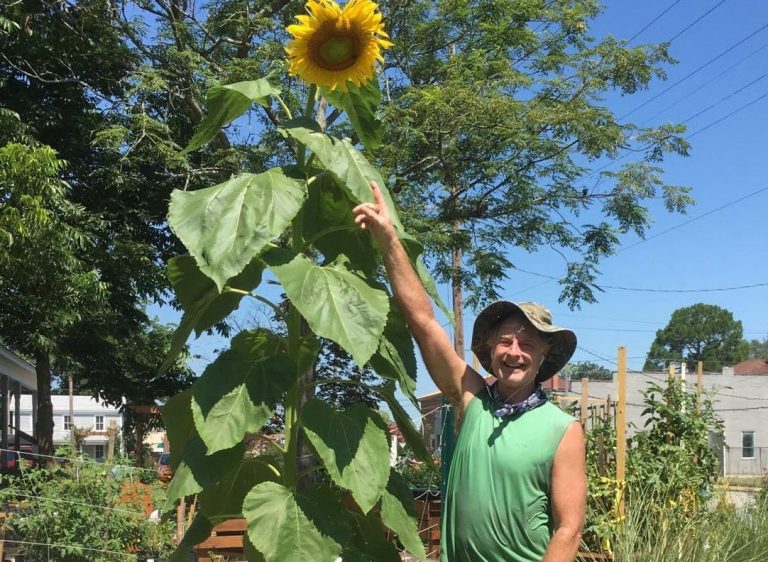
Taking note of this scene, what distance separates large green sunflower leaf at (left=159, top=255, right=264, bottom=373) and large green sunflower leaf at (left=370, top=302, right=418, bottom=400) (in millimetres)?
402

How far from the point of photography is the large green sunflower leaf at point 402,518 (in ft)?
7.70

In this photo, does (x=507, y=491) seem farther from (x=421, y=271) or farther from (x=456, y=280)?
(x=456, y=280)

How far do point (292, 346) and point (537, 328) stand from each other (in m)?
0.68

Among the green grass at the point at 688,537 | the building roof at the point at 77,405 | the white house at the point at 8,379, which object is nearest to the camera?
the green grass at the point at 688,537

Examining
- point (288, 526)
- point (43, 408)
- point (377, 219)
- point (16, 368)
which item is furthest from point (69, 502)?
point (16, 368)

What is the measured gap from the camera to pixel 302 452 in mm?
2816

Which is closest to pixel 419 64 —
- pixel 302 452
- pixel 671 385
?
pixel 671 385

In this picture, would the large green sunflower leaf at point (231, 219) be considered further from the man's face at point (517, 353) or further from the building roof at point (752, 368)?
the building roof at point (752, 368)

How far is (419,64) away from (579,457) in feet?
38.7

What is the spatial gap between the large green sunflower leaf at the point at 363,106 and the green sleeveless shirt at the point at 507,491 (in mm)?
916

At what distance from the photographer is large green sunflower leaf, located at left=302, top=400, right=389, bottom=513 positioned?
2.12m

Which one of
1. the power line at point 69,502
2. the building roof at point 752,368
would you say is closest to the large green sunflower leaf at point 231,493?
the power line at point 69,502

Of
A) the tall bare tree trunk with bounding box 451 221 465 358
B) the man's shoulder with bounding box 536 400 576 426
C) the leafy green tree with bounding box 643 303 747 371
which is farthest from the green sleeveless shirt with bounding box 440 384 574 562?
the leafy green tree with bounding box 643 303 747 371

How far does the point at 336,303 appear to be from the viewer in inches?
81.2
